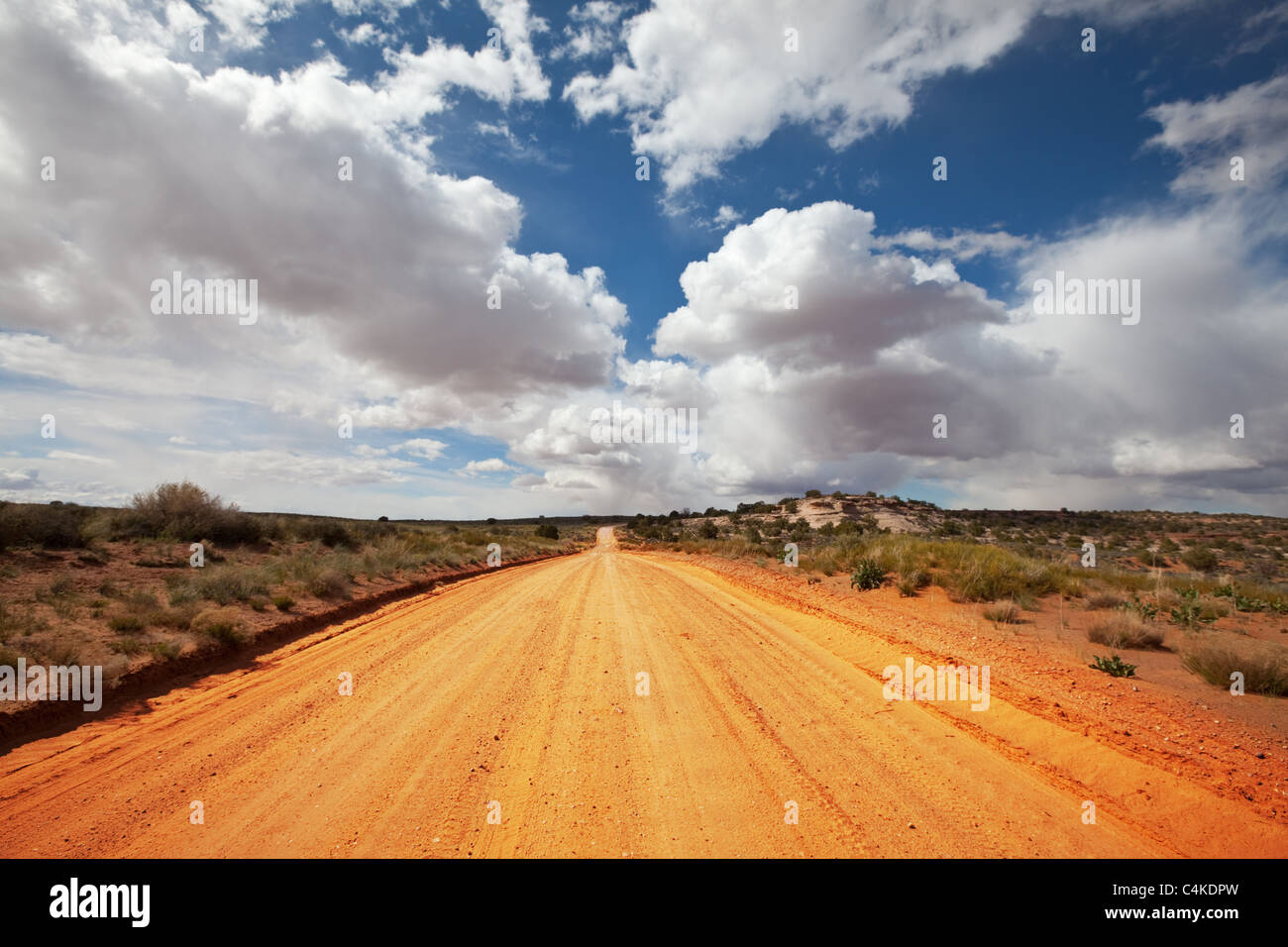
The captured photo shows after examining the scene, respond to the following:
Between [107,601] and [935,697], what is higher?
[107,601]

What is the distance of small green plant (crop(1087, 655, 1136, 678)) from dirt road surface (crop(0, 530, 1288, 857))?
2508 millimetres

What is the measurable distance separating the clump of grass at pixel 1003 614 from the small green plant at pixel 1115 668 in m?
2.88

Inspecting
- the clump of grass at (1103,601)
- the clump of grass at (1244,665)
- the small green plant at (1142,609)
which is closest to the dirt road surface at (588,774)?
the clump of grass at (1244,665)

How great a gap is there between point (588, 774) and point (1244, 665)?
332 inches

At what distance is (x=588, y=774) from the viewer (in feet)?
14.0

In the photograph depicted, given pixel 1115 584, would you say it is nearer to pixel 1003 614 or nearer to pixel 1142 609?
pixel 1142 609

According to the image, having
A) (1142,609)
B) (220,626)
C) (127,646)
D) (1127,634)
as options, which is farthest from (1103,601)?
(127,646)

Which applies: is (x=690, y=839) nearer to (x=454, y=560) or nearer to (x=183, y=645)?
(x=183, y=645)

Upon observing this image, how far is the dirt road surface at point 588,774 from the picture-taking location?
136 inches

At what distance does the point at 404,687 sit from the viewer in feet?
21.5

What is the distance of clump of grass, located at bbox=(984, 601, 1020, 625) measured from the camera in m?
10.4

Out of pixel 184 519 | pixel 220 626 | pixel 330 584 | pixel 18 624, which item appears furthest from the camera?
pixel 184 519
